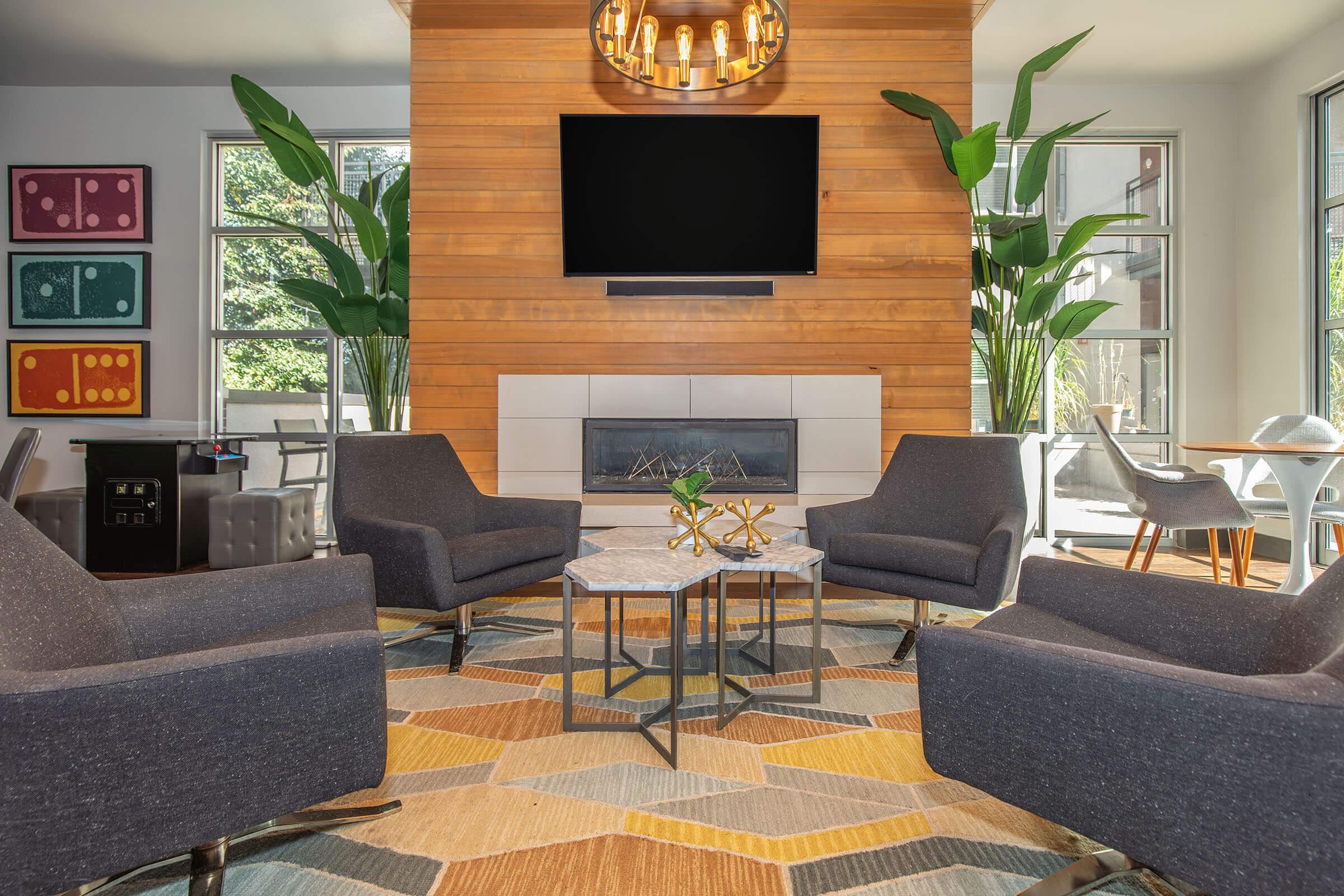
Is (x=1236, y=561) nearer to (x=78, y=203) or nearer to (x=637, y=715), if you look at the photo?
(x=637, y=715)

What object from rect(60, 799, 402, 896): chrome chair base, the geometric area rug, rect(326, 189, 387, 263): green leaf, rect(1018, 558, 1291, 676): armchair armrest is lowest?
the geometric area rug

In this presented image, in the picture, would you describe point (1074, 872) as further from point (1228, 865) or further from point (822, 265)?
point (822, 265)

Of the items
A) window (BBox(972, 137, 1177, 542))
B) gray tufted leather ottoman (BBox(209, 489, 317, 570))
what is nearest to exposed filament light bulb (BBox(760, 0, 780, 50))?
window (BBox(972, 137, 1177, 542))

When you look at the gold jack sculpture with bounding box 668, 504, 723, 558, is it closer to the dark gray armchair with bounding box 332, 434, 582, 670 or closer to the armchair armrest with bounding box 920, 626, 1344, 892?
the dark gray armchair with bounding box 332, 434, 582, 670

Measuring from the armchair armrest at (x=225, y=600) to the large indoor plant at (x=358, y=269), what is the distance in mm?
2274

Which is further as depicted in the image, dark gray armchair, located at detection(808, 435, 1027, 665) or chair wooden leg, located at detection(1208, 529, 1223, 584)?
chair wooden leg, located at detection(1208, 529, 1223, 584)

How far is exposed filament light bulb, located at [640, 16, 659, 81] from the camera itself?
7.70 ft

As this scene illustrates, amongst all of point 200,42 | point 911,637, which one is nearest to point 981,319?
point 911,637

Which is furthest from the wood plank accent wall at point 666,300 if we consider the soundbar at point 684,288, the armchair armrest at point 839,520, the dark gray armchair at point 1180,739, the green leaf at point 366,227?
the dark gray armchair at point 1180,739

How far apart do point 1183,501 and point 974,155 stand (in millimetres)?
1913

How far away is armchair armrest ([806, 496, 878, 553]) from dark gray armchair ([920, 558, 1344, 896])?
4.95 ft

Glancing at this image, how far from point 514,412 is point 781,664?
81.7 inches

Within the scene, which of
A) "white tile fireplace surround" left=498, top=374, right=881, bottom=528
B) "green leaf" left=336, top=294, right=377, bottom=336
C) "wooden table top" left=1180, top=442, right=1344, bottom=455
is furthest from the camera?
"white tile fireplace surround" left=498, top=374, right=881, bottom=528

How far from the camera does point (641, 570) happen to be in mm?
1944
